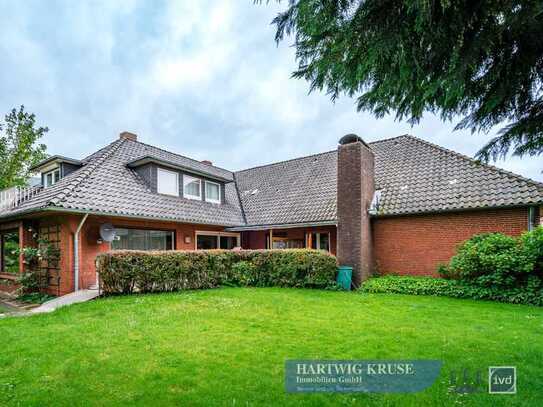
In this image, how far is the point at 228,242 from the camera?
53.2 feet

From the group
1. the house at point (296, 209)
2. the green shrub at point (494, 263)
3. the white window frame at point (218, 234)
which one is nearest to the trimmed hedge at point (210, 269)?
the house at point (296, 209)

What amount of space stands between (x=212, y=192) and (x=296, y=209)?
15.5ft

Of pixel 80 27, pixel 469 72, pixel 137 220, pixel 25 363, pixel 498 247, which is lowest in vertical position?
pixel 25 363

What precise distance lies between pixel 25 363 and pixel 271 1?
5.50 metres

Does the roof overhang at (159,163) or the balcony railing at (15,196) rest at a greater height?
the roof overhang at (159,163)

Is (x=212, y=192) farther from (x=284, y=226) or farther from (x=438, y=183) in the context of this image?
(x=438, y=183)

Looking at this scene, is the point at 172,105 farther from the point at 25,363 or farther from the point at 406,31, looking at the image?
the point at 406,31

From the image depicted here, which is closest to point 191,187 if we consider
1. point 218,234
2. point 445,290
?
point 218,234

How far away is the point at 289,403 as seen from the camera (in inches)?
123

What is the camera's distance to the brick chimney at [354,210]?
11.3 meters

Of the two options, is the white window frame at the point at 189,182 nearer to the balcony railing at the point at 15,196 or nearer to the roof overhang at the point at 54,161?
the roof overhang at the point at 54,161

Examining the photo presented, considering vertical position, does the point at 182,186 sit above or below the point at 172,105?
below

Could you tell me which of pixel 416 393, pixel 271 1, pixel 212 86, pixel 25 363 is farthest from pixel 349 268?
pixel 212 86

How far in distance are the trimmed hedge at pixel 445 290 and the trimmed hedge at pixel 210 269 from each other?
66.6 inches
